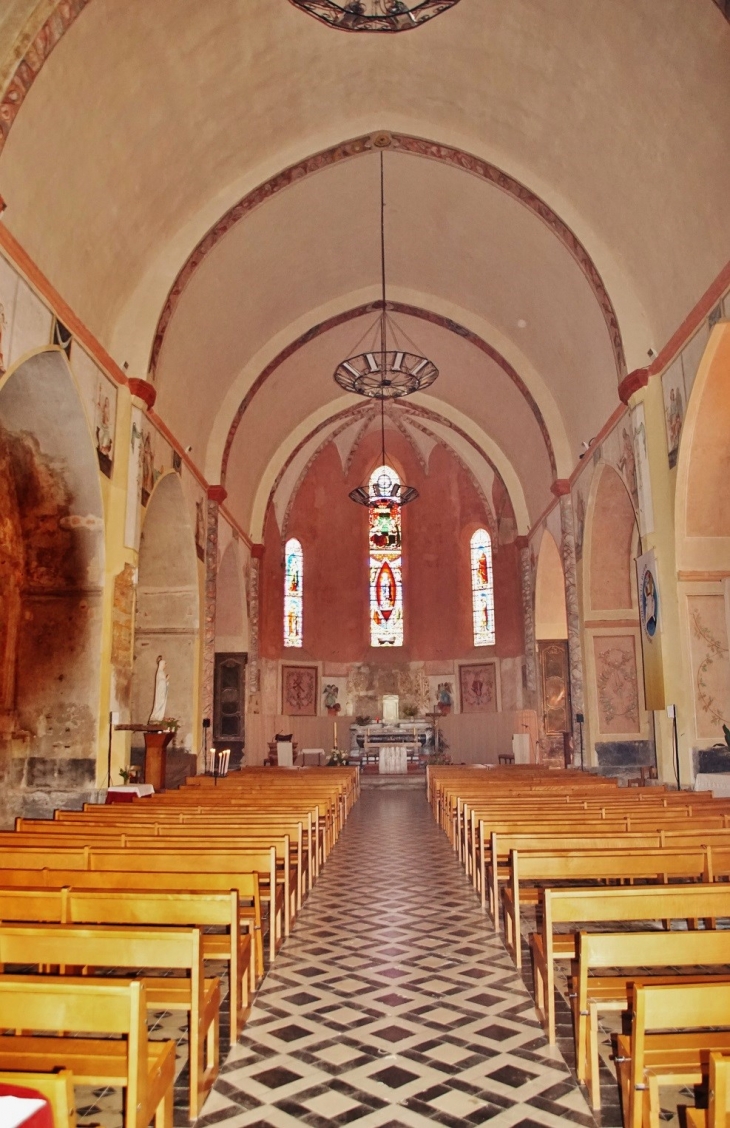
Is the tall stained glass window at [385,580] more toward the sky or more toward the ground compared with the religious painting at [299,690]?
more toward the sky

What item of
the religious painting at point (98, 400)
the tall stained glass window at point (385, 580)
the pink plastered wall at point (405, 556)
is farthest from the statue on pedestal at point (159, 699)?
the tall stained glass window at point (385, 580)

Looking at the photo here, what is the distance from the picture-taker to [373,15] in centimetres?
898

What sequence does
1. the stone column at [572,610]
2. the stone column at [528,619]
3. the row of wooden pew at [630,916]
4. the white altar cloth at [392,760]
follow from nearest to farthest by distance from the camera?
the row of wooden pew at [630,916], the stone column at [572,610], the stone column at [528,619], the white altar cloth at [392,760]

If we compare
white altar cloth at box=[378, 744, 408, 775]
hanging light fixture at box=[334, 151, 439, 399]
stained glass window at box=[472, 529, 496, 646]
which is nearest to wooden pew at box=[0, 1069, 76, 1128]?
hanging light fixture at box=[334, 151, 439, 399]

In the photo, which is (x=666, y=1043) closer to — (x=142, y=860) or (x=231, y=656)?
(x=142, y=860)

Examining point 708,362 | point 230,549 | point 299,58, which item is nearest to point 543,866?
point 708,362

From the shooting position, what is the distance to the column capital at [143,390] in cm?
1201

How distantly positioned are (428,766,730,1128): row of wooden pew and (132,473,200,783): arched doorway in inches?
292

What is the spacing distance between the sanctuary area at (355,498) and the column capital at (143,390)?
7 cm

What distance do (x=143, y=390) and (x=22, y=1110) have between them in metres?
11.2

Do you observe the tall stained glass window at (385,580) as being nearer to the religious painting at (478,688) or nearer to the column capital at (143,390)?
the religious painting at (478,688)

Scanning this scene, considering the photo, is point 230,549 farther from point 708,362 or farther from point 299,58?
point 708,362

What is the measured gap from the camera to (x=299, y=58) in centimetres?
1130

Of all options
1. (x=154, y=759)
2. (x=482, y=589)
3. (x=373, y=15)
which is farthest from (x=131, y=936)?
(x=482, y=589)
